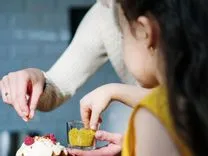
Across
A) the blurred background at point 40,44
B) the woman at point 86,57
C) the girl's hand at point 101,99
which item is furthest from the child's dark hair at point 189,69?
the blurred background at point 40,44

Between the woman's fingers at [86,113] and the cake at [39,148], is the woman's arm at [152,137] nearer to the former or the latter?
the woman's fingers at [86,113]

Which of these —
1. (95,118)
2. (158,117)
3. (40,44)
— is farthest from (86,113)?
(40,44)

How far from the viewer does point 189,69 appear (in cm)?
61

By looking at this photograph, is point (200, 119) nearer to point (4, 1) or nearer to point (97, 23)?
point (97, 23)

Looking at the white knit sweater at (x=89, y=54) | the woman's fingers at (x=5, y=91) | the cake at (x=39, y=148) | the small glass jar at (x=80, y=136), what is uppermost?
the white knit sweater at (x=89, y=54)

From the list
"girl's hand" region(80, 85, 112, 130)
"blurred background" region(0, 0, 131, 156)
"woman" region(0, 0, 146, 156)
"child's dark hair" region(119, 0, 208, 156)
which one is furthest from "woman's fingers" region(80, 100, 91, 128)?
"blurred background" region(0, 0, 131, 156)

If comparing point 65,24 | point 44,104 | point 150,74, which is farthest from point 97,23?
point 65,24

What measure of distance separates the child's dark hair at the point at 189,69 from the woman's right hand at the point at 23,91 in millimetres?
407

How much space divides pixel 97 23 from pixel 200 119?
2.33 feet

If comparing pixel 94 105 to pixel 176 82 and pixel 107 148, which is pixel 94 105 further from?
pixel 176 82

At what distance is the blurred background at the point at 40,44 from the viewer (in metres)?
2.19

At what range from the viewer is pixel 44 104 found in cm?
121

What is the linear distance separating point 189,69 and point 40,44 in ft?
5.37

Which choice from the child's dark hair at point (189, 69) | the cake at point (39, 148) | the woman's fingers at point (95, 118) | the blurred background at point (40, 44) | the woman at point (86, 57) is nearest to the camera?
the child's dark hair at point (189, 69)
